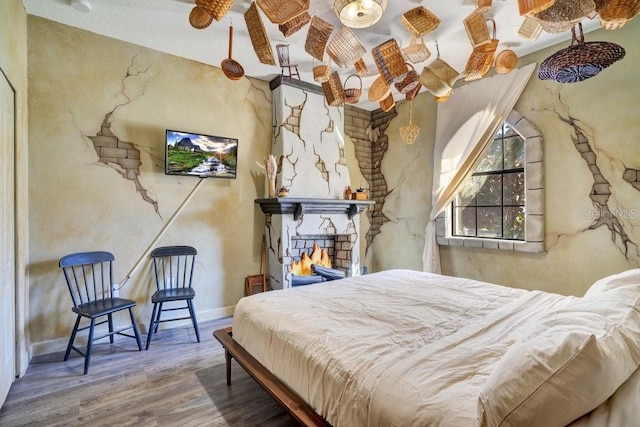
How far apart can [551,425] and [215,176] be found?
10.8 ft

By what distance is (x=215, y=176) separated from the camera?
3.38 m

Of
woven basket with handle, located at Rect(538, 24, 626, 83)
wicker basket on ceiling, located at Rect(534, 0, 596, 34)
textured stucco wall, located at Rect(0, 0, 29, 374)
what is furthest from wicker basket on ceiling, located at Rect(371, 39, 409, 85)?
textured stucco wall, located at Rect(0, 0, 29, 374)

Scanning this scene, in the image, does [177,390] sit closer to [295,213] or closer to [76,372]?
[76,372]

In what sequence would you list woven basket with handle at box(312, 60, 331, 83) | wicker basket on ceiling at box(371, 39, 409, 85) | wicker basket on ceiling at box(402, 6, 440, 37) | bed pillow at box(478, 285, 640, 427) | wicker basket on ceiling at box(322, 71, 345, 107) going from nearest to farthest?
1. bed pillow at box(478, 285, 640, 427)
2. wicker basket on ceiling at box(402, 6, 440, 37)
3. wicker basket on ceiling at box(371, 39, 409, 85)
4. woven basket with handle at box(312, 60, 331, 83)
5. wicker basket on ceiling at box(322, 71, 345, 107)

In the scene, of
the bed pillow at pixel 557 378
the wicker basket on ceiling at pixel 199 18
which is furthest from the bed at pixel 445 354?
the wicker basket on ceiling at pixel 199 18

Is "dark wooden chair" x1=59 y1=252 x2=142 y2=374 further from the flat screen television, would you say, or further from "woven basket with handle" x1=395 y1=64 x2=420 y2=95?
"woven basket with handle" x1=395 y1=64 x2=420 y2=95

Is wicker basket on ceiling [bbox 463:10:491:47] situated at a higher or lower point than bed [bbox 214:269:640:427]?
higher

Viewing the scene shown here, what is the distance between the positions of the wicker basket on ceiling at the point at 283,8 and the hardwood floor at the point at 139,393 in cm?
237

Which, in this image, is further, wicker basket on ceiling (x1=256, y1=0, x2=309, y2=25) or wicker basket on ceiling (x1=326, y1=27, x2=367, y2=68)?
wicker basket on ceiling (x1=326, y1=27, x2=367, y2=68)

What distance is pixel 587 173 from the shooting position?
2.77 m

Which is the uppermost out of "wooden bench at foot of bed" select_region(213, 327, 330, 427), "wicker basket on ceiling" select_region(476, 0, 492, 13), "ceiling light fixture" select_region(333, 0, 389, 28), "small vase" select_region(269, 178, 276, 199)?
"wicker basket on ceiling" select_region(476, 0, 492, 13)

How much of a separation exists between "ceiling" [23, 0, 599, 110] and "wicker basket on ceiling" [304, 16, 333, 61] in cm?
51

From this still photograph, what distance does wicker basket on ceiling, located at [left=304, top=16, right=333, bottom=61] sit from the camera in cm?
196

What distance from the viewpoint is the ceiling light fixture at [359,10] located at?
1.76 meters
